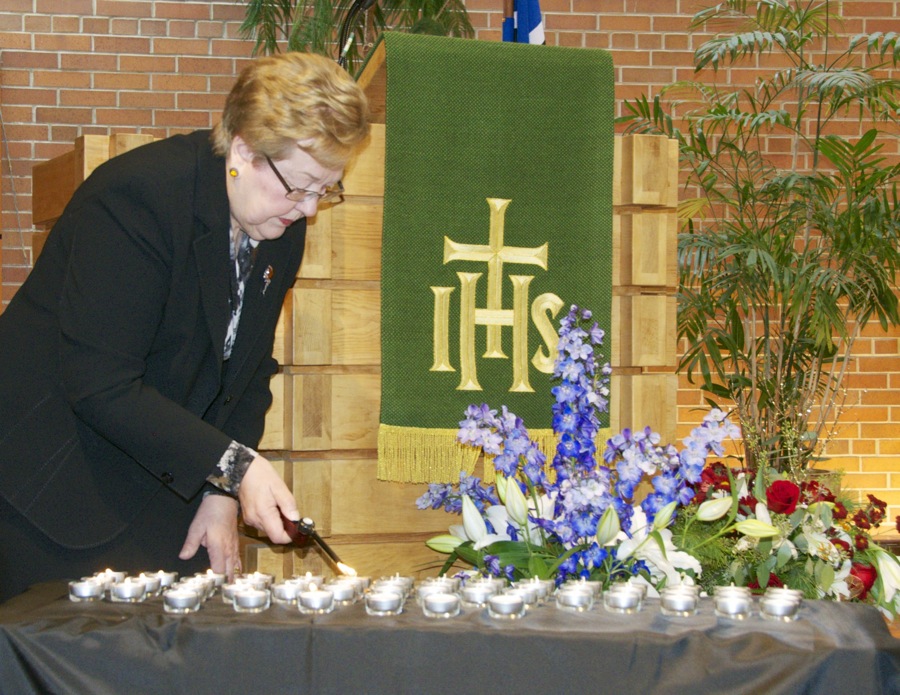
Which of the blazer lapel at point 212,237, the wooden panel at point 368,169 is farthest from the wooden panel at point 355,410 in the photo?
the blazer lapel at point 212,237

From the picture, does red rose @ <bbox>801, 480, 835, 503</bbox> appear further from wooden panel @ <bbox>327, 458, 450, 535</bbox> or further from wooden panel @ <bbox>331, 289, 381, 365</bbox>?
wooden panel @ <bbox>331, 289, 381, 365</bbox>

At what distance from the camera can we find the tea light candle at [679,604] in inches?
41.2

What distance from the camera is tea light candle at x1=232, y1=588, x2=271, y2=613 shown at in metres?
1.02

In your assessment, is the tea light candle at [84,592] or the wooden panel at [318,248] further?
the wooden panel at [318,248]

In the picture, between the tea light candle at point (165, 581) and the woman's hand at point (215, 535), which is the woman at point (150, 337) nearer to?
the woman's hand at point (215, 535)

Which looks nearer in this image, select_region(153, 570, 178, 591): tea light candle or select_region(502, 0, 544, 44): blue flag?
select_region(153, 570, 178, 591): tea light candle

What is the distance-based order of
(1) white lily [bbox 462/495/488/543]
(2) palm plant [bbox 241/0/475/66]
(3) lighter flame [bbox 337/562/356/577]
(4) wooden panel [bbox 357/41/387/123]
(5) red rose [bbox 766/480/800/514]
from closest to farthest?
(3) lighter flame [bbox 337/562/356/577] < (1) white lily [bbox 462/495/488/543] < (5) red rose [bbox 766/480/800/514] < (4) wooden panel [bbox 357/41/387/123] < (2) palm plant [bbox 241/0/475/66]

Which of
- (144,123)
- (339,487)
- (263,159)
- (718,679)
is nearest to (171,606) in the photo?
(718,679)

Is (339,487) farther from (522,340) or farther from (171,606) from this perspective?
(171,606)

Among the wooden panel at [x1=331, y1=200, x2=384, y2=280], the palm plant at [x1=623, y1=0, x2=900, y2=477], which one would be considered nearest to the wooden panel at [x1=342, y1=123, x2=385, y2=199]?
the wooden panel at [x1=331, y1=200, x2=384, y2=280]

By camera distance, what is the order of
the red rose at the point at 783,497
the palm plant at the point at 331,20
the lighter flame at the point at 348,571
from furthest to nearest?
the palm plant at the point at 331,20
the red rose at the point at 783,497
the lighter flame at the point at 348,571

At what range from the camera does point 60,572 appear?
1477 mm

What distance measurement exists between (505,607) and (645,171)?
147 centimetres

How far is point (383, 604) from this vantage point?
1.01 metres
